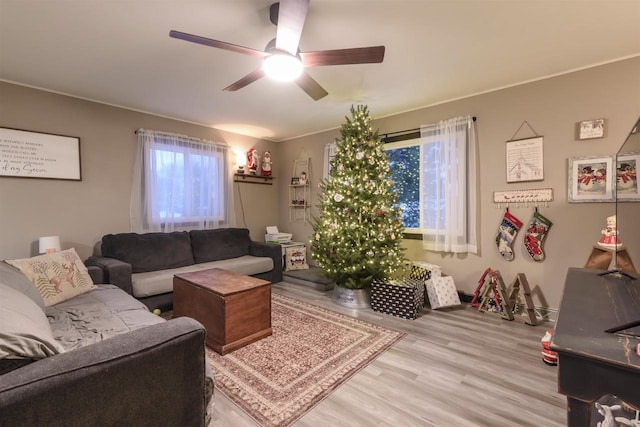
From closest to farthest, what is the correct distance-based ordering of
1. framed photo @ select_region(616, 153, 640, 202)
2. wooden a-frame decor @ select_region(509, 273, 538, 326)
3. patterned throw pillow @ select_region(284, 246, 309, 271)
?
framed photo @ select_region(616, 153, 640, 202) < wooden a-frame decor @ select_region(509, 273, 538, 326) < patterned throw pillow @ select_region(284, 246, 309, 271)

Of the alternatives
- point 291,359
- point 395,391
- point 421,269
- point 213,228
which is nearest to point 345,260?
point 421,269

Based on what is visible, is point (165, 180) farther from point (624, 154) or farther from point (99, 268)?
point (624, 154)

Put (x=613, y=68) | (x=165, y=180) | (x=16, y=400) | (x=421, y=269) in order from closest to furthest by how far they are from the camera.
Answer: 1. (x=16, y=400)
2. (x=613, y=68)
3. (x=421, y=269)
4. (x=165, y=180)

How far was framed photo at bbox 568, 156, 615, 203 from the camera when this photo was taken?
259cm

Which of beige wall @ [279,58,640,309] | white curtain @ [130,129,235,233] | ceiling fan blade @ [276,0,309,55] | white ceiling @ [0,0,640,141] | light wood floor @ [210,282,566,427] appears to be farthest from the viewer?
white curtain @ [130,129,235,233]

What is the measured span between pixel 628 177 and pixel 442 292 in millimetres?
2141

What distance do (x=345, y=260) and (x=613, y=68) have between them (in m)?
3.07

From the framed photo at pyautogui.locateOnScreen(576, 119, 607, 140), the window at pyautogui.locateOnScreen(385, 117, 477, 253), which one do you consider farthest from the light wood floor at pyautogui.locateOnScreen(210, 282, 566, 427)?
the framed photo at pyautogui.locateOnScreen(576, 119, 607, 140)

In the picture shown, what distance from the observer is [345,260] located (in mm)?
3301

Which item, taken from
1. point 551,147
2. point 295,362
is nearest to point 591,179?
point 551,147

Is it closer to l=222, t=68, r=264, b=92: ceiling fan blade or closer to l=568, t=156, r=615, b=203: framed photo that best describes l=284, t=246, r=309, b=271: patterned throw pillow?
l=222, t=68, r=264, b=92: ceiling fan blade

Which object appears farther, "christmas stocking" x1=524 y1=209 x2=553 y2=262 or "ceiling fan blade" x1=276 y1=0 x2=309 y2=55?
"christmas stocking" x1=524 y1=209 x2=553 y2=262

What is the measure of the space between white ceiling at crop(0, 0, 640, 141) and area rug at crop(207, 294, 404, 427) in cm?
246

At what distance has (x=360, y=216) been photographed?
3279 mm
